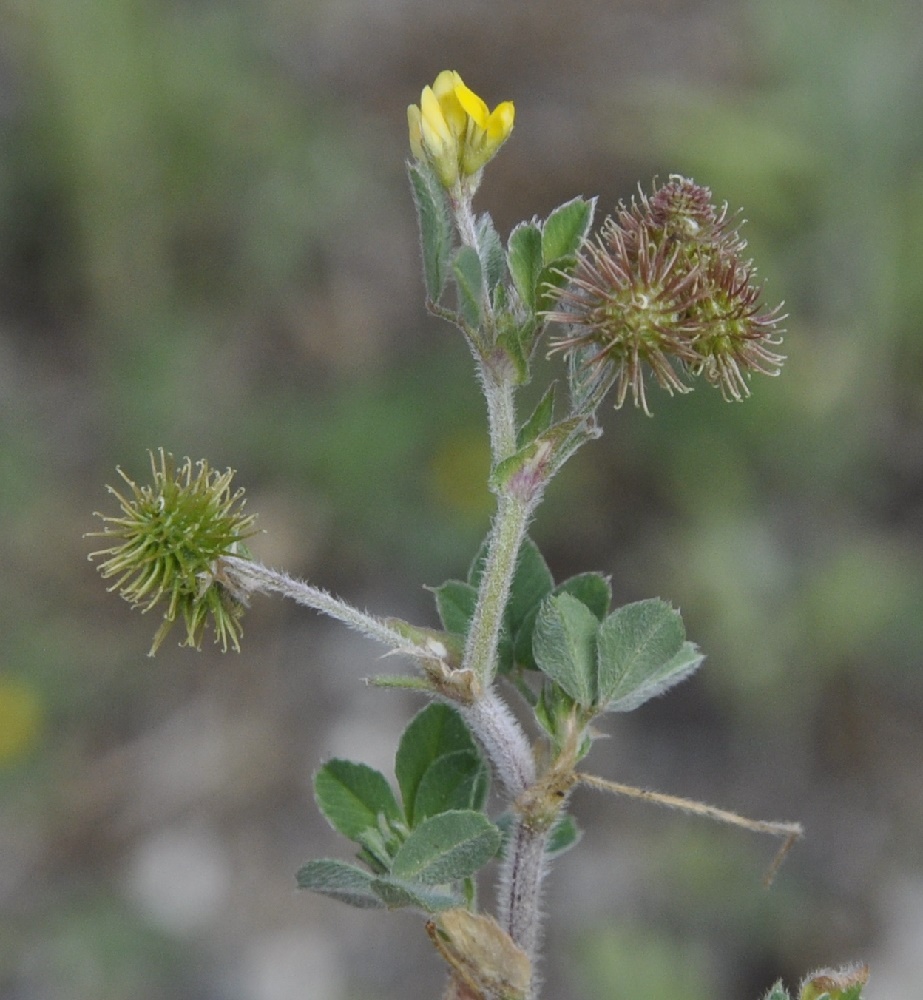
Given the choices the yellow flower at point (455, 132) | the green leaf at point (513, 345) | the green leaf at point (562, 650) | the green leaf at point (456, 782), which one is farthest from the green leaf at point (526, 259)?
the green leaf at point (456, 782)

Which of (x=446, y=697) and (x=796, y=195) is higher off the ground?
(x=796, y=195)

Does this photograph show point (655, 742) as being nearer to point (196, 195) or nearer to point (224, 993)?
point (224, 993)

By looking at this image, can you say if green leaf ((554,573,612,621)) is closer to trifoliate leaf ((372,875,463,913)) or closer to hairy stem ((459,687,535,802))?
hairy stem ((459,687,535,802))

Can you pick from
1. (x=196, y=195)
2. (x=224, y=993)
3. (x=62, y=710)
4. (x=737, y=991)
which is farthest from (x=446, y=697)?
(x=196, y=195)

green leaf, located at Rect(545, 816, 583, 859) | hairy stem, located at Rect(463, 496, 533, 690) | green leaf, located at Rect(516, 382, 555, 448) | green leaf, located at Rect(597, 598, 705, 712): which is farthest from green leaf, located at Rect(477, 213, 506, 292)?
green leaf, located at Rect(545, 816, 583, 859)

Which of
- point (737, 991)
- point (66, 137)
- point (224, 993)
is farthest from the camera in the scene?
point (66, 137)

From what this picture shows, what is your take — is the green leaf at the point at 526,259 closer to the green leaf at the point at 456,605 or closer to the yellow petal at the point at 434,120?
the yellow petal at the point at 434,120
